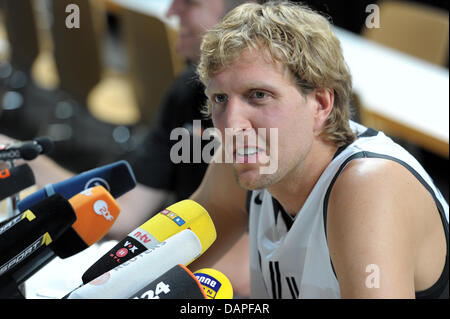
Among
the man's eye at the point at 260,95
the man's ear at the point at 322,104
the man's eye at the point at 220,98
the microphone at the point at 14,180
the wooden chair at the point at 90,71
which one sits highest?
the man's eye at the point at 260,95

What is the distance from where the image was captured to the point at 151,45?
94.3 inches

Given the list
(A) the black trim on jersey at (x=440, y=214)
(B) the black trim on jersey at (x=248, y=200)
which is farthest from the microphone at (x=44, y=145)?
(A) the black trim on jersey at (x=440, y=214)

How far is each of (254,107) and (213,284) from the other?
10.3 inches

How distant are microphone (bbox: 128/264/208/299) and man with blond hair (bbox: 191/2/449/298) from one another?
172 mm

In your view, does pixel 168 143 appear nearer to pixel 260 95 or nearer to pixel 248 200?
pixel 248 200

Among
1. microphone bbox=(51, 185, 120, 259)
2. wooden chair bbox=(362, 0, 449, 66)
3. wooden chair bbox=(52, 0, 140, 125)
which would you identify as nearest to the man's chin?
microphone bbox=(51, 185, 120, 259)

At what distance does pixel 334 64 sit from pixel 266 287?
441 mm

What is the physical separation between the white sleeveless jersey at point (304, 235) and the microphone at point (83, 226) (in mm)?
307

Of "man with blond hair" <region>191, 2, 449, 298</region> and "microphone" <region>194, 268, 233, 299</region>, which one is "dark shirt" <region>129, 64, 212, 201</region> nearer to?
"man with blond hair" <region>191, 2, 449, 298</region>

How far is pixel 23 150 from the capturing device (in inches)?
36.6

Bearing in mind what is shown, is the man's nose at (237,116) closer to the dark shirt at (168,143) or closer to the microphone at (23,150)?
the microphone at (23,150)

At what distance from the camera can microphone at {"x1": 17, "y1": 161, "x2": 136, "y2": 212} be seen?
→ 0.90 m

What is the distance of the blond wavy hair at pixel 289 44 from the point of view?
2.69ft

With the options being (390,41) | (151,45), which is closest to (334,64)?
(151,45)
